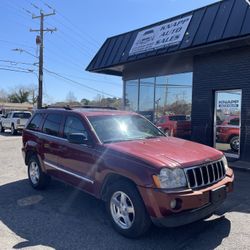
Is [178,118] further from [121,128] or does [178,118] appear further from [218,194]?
[218,194]

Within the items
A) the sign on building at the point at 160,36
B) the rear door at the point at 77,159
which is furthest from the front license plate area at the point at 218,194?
the sign on building at the point at 160,36

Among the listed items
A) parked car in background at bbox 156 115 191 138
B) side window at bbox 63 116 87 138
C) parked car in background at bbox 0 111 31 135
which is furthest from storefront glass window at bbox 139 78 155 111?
parked car in background at bbox 0 111 31 135

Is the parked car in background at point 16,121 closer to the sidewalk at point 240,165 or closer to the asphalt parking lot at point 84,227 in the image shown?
the sidewalk at point 240,165

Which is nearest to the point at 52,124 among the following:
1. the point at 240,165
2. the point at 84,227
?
the point at 84,227

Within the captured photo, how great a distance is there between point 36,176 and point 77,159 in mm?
1966

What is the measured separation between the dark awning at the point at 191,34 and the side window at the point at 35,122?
213 inches

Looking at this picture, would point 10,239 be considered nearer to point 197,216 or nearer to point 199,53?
point 197,216

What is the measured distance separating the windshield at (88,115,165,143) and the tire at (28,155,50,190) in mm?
2041

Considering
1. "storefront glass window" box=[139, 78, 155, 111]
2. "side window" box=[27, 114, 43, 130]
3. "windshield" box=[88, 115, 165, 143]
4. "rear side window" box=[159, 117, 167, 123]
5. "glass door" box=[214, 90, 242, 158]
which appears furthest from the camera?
"storefront glass window" box=[139, 78, 155, 111]

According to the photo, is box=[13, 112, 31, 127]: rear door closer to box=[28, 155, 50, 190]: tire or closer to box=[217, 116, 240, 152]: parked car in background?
box=[217, 116, 240, 152]: parked car in background

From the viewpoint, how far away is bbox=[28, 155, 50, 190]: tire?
6731mm

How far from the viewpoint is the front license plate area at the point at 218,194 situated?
427cm

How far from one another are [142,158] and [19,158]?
8.23 m

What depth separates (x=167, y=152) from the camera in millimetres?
4512
